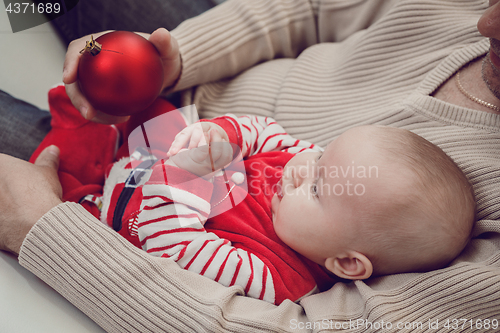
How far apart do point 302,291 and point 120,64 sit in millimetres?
588

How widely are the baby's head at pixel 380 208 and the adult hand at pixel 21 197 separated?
51 centimetres

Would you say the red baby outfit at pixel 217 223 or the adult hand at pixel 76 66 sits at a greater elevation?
the adult hand at pixel 76 66

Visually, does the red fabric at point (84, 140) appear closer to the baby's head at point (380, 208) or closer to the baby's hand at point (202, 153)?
the baby's hand at point (202, 153)

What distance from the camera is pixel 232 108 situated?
3.33 ft

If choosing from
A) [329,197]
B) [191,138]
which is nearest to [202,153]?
[191,138]

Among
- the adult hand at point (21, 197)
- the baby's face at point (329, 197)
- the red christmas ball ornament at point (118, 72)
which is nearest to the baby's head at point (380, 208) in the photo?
the baby's face at point (329, 197)

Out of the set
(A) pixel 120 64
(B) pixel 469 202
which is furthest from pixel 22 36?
(B) pixel 469 202

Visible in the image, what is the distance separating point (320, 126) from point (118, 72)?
1.88 ft

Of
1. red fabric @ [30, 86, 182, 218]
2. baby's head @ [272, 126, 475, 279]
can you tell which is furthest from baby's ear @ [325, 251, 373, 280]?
red fabric @ [30, 86, 182, 218]

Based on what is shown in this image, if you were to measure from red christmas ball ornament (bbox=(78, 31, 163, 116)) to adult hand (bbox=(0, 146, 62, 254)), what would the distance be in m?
0.24

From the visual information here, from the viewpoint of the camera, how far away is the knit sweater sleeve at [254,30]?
97 cm

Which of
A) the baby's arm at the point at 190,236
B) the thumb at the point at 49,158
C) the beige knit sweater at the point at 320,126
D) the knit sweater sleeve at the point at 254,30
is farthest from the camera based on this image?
the knit sweater sleeve at the point at 254,30

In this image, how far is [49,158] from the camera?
79 cm

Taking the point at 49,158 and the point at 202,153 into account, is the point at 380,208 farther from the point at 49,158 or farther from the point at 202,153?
the point at 49,158
